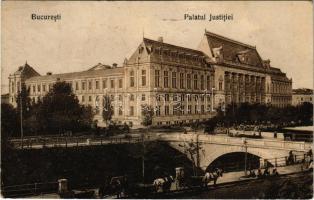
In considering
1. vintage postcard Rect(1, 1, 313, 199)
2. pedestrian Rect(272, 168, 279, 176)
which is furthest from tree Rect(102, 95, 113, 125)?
pedestrian Rect(272, 168, 279, 176)

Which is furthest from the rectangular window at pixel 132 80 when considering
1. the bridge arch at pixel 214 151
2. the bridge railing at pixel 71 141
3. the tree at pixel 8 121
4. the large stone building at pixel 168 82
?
the bridge arch at pixel 214 151

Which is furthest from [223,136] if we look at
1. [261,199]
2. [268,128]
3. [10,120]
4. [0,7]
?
[0,7]

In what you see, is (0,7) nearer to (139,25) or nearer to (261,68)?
(139,25)

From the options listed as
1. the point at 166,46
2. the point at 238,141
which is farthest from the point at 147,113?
the point at 238,141

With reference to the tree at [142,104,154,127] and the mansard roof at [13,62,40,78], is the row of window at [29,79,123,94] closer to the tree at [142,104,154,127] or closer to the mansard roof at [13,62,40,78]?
the mansard roof at [13,62,40,78]

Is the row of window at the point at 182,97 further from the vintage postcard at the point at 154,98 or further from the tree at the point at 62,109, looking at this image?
the tree at the point at 62,109
